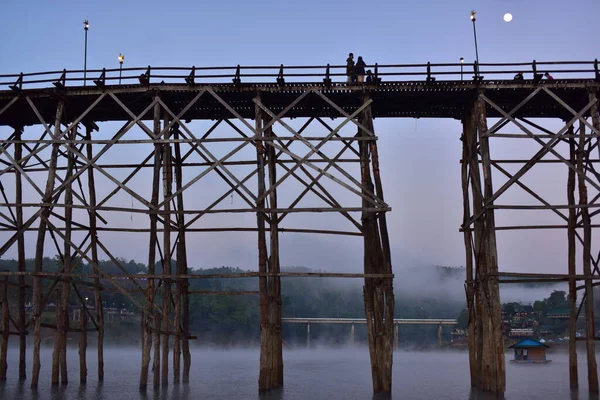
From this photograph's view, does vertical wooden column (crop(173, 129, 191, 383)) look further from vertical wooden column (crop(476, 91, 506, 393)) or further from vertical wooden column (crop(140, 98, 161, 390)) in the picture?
vertical wooden column (crop(476, 91, 506, 393))

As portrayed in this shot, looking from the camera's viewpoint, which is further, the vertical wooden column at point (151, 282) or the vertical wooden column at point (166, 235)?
the vertical wooden column at point (166, 235)

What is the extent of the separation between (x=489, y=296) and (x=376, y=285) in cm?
340

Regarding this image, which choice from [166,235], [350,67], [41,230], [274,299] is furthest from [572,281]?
[41,230]

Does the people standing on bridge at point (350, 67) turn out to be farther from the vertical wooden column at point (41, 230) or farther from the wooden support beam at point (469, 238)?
the vertical wooden column at point (41, 230)

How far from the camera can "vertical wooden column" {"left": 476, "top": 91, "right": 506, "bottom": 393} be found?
1920cm

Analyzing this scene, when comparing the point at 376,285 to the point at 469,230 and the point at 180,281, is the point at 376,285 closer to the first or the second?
the point at 469,230

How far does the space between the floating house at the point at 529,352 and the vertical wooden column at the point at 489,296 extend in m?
29.1

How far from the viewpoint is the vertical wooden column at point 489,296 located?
19.2 metres

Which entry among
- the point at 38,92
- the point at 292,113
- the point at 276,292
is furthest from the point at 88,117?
the point at 276,292

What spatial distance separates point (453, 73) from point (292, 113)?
5711 mm

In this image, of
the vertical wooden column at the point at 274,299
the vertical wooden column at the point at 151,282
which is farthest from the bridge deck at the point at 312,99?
the vertical wooden column at the point at 274,299

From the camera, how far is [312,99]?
22.2m

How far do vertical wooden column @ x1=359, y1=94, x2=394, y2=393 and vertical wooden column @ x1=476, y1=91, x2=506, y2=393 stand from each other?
9.86 ft

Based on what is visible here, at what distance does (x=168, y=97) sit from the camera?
71.6 feet
